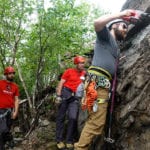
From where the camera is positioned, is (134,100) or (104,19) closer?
(104,19)

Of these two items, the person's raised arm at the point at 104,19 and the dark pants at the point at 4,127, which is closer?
the person's raised arm at the point at 104,19

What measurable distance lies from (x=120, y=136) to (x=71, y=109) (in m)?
2.87

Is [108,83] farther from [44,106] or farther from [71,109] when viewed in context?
[44,106]

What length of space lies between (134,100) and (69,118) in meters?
3.35

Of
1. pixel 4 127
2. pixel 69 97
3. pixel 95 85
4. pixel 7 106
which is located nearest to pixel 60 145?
pixel 69 97

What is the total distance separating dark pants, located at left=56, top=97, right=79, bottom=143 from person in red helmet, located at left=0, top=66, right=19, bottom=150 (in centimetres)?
150

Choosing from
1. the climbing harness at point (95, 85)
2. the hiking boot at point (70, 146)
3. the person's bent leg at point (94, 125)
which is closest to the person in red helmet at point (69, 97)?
the hiking boot at point (70, 146)

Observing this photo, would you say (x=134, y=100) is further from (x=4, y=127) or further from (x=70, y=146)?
(x=4, y=127)

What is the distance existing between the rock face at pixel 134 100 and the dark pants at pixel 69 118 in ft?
7.90

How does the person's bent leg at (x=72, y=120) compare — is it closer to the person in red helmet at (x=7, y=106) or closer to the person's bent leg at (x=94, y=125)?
the person in red helmet at (x=7, y=106)

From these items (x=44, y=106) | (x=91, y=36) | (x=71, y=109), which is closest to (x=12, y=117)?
(x=71, y=109)

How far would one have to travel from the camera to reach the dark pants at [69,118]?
10.1 metres

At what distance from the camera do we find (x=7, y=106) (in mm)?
10766

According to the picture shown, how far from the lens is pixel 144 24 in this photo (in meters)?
8.81
